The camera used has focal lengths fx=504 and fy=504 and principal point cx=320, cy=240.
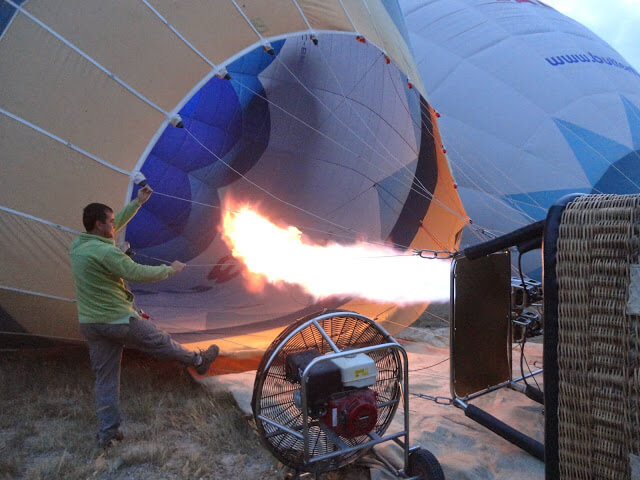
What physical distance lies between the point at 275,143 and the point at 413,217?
5.43 ft

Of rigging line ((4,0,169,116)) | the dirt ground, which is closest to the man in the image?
the dirt ground

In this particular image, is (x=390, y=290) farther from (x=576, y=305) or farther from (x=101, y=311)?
(x=576, y=305)

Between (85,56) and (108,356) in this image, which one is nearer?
(108,356)

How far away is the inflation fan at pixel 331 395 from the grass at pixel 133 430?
25cm

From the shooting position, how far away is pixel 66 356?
12.5ft

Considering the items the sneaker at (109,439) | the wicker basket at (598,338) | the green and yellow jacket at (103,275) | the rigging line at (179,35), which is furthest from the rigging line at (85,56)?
the wicker basket at (598,338)

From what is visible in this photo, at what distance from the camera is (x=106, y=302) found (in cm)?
240

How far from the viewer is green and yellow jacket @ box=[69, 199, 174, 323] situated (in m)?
2.32

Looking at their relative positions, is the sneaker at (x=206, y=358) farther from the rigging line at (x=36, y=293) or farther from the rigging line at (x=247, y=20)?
the rigging line at (x=247, y=20)

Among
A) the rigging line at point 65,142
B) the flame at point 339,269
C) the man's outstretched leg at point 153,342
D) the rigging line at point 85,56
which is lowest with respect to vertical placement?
the man's outstretched leg at point 153,342

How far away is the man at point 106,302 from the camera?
233 cm

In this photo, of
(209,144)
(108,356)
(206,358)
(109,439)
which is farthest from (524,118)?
(109,439)

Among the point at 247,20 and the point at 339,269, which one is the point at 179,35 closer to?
the point at 247,20

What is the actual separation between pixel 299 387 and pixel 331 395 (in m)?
0.23
